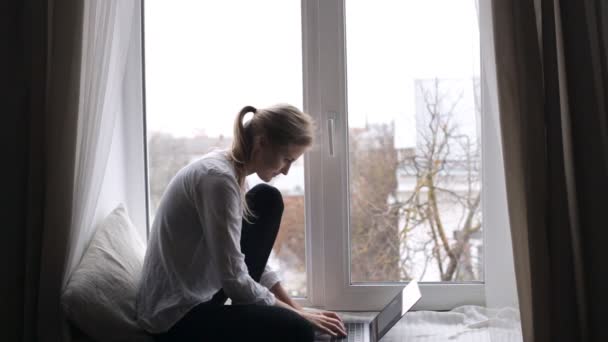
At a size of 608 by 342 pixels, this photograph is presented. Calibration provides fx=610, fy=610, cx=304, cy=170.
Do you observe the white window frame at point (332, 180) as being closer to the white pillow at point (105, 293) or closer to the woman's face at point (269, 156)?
the woman's face at point (269, 156)

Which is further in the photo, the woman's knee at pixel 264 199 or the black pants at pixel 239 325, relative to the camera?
the woman's knee at pixel 264 199

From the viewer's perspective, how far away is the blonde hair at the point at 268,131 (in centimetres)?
173

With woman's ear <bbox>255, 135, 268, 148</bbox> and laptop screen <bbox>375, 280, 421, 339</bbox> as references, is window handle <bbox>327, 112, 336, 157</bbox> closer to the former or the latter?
woman's ear <bbox>255, 135, 268, 148</bbox>

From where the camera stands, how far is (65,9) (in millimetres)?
1779

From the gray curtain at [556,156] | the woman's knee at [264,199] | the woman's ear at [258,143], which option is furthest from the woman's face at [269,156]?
the gray curtain at [556,156]

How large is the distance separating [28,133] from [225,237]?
723 millimetres

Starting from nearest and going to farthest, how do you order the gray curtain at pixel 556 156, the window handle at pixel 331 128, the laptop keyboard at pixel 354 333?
the gray curtain at pixel 556 156, the laptop keyboard at pixel 354 333, the window handle at pixel 331 128

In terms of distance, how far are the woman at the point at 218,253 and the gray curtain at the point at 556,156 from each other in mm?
571

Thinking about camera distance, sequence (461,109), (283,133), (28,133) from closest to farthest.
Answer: (283,133), (28,133), (461,109)

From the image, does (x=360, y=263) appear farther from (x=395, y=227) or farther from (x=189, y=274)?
(x=189, y=274)

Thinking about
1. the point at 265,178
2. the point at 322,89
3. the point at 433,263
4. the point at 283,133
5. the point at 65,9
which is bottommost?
the point at 433,263

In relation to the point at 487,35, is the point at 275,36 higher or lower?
higher

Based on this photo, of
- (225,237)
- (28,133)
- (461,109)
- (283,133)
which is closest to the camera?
(225,237)

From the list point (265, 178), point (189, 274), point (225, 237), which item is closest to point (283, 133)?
point (265, 178)
